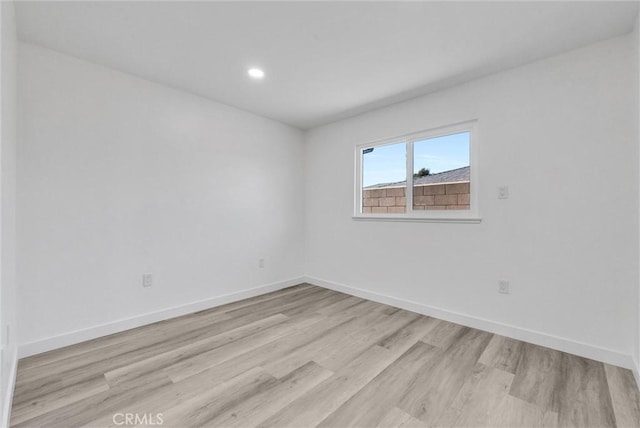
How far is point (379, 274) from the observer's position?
331cm

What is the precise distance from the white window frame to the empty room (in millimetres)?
25

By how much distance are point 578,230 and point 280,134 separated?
327cm

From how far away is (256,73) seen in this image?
2.48 meters

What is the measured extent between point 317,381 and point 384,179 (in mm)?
2381

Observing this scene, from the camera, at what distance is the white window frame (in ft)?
8.59

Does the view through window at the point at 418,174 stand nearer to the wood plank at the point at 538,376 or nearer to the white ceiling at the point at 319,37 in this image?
the white ceiling at the point at 319,37

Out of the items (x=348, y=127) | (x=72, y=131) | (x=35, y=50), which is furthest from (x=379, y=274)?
(x=35, y=50)

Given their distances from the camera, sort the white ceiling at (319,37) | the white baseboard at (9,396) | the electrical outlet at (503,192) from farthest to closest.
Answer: the electrical outlet at (503,192) < the white ceiling at (319,37) < the white baseboard at (9,396)

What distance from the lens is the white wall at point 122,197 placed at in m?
2.08

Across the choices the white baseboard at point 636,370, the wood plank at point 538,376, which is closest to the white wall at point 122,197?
the wood plank at point 538,376

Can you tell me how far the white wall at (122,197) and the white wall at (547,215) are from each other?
200cm

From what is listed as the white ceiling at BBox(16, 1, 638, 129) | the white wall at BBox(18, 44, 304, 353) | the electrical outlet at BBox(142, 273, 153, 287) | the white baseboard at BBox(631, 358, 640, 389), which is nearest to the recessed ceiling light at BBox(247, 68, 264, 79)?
the white ceiling at BBox(16, 1, 638, 129)

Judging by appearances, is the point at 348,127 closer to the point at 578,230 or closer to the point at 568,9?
the point at 568,9

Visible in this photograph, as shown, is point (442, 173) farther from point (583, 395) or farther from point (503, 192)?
point (583, 395)
